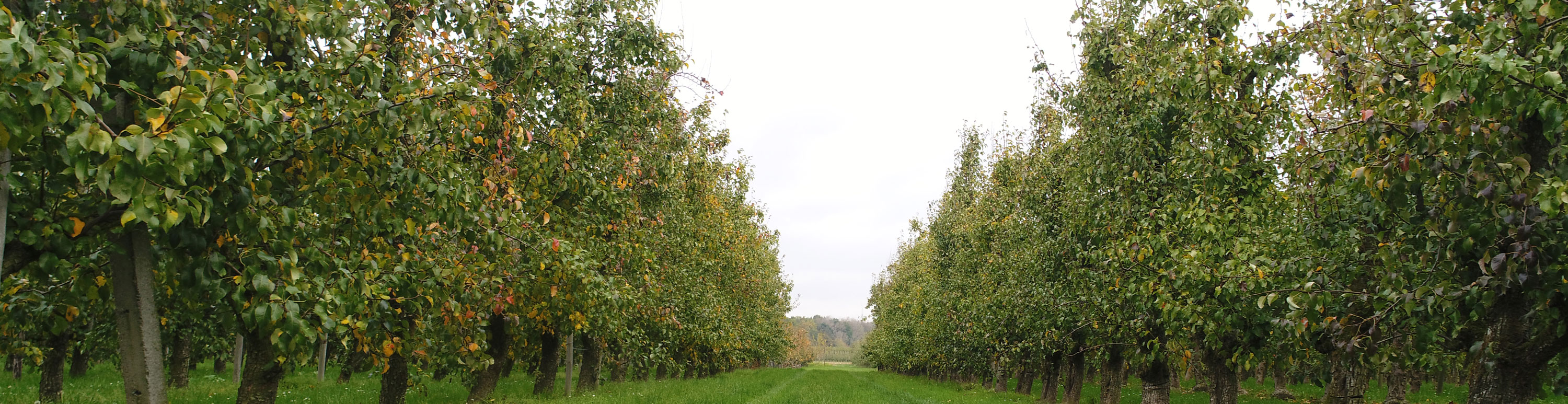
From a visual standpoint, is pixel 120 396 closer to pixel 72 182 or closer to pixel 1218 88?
pixel 72 182

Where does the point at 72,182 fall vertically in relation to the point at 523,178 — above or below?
below

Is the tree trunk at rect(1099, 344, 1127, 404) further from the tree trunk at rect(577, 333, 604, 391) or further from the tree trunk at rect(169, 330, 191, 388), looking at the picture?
the tree trunk at rect(169, 330, 191, 388)

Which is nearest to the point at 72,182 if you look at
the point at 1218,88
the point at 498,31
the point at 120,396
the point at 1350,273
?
the point at 498,31

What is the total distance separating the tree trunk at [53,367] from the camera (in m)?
16.3

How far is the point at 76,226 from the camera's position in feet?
15.6

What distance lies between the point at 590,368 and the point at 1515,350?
2023 centimetres

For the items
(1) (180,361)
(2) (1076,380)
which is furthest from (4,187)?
(2) (1076,380)

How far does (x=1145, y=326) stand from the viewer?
14.0 meters

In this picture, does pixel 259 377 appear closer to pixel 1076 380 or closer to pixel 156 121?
pixel 156 121

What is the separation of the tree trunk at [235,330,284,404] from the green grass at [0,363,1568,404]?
254cm

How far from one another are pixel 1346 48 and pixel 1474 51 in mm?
2603

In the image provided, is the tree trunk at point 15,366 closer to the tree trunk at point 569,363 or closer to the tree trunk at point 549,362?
the tree trunk at point 549,362

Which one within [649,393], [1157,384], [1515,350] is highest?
[1515,350]

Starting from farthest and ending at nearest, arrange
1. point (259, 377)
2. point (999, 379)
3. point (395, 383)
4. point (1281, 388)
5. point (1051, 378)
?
point (999, 379) < point (1281, 388) < point (1051, 378) < point (395, 383) < point (259, 377)
